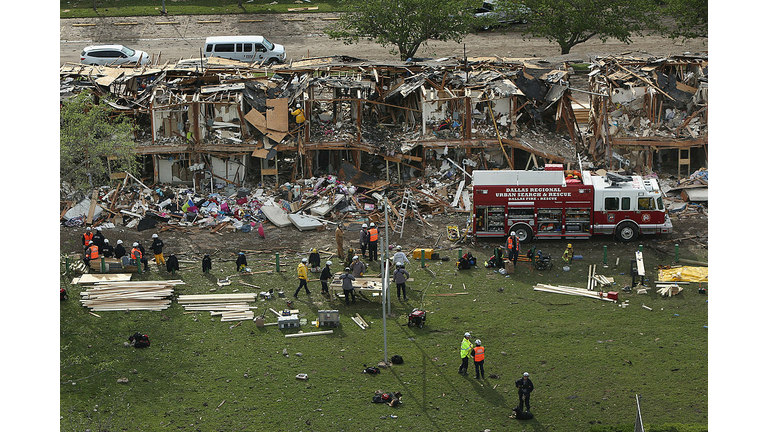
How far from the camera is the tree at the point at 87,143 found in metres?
34.2

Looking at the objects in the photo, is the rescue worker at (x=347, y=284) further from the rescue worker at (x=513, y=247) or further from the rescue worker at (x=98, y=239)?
the rescue worker at (x=98, y=239)

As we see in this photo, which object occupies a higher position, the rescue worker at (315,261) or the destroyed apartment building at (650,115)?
the destroyed apartment building at (650,115)

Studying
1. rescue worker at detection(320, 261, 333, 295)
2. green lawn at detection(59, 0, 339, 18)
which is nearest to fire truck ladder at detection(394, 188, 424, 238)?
rescue worker at detection(320, 261, 333, 295)

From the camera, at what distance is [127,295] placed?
30.3m

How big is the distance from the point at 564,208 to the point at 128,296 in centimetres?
1651

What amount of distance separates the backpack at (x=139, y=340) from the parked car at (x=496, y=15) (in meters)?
33.0

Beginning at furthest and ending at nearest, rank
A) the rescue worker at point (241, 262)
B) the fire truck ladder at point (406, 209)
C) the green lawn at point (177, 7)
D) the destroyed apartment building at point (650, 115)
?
1. the green lawn at point (177, 7)
2. the destroyed apartment building at point (650, 115)
3. the fire truck ladder at point (406, 209)
4. the rescue worker at point (241, 262)

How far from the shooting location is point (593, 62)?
45.7 meters

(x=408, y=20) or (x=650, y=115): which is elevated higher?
(x=408, y=20)

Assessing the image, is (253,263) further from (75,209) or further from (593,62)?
(593,62)

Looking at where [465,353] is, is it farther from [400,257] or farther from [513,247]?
[513,247]

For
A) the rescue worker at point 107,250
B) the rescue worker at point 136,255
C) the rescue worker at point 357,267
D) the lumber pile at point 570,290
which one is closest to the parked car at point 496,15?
the lumber pile at point 570,290

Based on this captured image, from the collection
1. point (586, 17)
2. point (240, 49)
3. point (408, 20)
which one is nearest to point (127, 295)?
point (240, 49)

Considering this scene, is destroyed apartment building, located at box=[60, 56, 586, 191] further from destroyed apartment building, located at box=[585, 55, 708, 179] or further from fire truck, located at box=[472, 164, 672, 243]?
fire truck, located at box=[472, 164, 672, 243]
